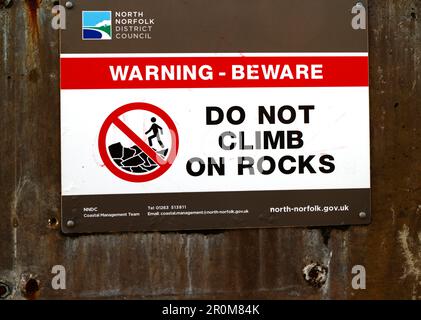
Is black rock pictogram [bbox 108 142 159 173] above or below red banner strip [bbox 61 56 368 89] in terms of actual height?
below

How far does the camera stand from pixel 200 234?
7.31 ft

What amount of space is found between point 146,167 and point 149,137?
134 millimetres

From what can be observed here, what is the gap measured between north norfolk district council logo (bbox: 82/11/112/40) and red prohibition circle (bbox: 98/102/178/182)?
1.07 ft

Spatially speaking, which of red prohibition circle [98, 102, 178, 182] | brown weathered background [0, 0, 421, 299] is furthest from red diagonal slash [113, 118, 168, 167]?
brown weathered background [0, 0, 421, 299]

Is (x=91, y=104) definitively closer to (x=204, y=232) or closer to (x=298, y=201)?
(x=204, y=232)

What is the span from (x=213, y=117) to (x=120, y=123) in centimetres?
41

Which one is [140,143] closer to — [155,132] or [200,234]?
[155,132]

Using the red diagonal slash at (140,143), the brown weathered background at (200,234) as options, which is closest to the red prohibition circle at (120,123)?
the red diagonal slash at (140,143)

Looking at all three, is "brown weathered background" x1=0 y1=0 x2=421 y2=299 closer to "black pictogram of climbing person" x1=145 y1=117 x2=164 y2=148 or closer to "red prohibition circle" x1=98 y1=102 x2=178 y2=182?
"red prohibition circle" x1=98 y1=102 x2=178 y2=182

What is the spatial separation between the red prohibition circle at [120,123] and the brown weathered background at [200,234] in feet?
0.70

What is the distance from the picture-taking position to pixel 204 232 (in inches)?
87.7

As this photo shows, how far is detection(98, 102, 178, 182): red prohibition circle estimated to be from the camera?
218 centimetres

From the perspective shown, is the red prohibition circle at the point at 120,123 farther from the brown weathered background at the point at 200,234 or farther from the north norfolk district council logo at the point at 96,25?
the north norfolk district council logo at the point at 96,25

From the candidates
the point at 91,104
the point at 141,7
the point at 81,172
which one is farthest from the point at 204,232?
the point at 141,7
